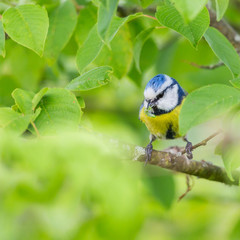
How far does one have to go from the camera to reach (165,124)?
1.90 meters

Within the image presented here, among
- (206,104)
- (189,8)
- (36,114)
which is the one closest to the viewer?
(189,8)

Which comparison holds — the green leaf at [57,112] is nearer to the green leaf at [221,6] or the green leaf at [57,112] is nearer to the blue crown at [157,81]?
the green leaf at [221,6]

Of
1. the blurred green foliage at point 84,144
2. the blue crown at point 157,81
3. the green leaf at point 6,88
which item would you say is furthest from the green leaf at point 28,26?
the green leaf at point 6,88

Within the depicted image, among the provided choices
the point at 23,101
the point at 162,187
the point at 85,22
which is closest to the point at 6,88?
the point at 85,22

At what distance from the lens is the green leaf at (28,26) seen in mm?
1163

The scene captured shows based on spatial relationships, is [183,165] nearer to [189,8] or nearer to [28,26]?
[28,26]

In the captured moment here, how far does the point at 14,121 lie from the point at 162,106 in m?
1.01

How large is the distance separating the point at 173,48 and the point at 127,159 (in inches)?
40.9

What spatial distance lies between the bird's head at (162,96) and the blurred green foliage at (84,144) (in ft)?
0.20

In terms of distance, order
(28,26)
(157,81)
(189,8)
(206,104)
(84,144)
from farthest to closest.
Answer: (157,81), (28,26), (206,104), (189,8), (84,144)

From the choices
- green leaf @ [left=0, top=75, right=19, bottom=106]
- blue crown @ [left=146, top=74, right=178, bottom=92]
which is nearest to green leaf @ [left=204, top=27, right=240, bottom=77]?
blue crown @ [left=146, top=74, right=178, bottom=92]

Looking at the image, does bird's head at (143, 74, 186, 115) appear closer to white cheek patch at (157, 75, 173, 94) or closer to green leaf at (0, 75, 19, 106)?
white cheek patch at (157, 75, 173, 94)

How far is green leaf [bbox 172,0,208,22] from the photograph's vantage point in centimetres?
82

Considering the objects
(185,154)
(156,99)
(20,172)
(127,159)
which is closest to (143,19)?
(156,99)
